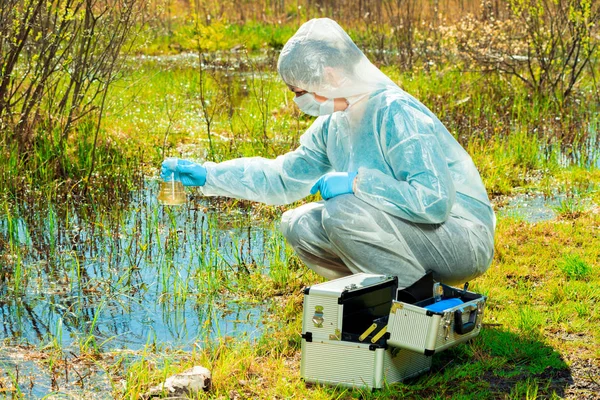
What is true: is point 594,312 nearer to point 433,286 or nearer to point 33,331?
point 433,286

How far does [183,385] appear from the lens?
3.11 metres

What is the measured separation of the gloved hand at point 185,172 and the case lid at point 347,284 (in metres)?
0.86

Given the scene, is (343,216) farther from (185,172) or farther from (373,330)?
(185,172)

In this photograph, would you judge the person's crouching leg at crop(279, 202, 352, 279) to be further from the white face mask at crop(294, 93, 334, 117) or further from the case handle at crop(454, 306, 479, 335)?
the case handle at crop(454, 306, 479, 335)

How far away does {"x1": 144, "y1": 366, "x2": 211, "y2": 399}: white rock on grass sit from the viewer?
3.10 meters

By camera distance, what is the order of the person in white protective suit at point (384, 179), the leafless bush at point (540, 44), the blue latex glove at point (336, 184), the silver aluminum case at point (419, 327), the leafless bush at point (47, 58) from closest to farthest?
1. the silver aluminum case at point (419, 327)
2. the person in white protective suit at point (384, 179)
3. the blue latex glove at point (336, 184)
4. the leafless bush at point (47, 58)
5. the leafless bush at point (540, 44)

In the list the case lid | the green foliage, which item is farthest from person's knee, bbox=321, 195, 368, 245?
the green foliage

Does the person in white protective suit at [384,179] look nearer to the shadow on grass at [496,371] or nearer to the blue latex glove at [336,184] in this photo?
the blue latex glove at [336,184]

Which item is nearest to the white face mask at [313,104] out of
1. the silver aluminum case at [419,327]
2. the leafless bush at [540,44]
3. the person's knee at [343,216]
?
the person's knee at [343,216]

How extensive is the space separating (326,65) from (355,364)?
1.14 meters

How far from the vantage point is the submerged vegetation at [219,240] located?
3.42m

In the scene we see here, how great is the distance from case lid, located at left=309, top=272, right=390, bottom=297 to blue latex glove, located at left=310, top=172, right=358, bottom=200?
33 centimetres

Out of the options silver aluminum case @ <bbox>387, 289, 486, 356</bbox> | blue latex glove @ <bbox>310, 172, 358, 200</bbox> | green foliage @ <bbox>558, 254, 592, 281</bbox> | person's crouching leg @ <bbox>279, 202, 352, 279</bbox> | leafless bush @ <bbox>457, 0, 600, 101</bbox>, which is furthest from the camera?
leafless bush @ <bbox>457, 0, 600, 101</bbox>

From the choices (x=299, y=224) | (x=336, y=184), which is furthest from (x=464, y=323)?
(x=299, y=224)
